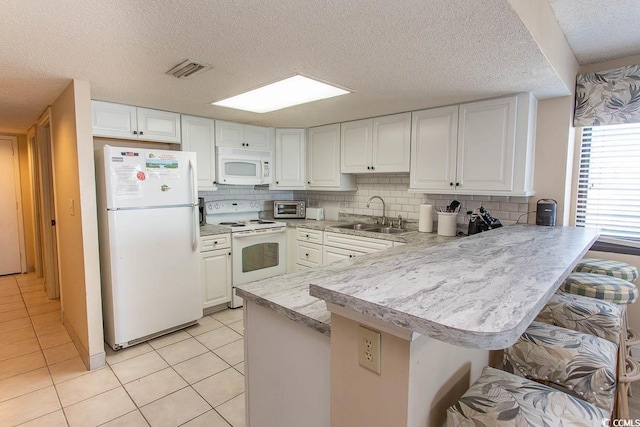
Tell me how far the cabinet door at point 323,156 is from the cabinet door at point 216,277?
4.67 feet

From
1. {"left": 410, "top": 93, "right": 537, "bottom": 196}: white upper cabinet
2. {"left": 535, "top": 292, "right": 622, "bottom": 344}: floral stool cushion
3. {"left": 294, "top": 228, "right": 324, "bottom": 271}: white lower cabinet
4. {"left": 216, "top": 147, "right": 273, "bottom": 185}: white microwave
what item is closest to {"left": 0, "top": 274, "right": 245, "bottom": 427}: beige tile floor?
{"left": 294, "top": 228, "right": 324, "bottom": 271}: white lower cabinet

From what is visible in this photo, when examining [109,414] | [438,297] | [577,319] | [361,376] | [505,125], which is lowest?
[109,414]

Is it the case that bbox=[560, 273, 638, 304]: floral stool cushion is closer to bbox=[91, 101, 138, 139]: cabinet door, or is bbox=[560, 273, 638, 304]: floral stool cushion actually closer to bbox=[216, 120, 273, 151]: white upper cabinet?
bbox=[216, 120, 273, 151]: white upper cabinet

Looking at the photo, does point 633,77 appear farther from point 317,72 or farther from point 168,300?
point 168,300

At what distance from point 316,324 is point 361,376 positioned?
0.86 feet

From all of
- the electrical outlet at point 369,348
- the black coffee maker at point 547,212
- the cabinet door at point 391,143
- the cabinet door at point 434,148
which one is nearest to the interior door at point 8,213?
the cabinet door at point 391,143

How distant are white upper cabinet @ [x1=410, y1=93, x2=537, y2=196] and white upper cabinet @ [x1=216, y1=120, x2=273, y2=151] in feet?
6.04

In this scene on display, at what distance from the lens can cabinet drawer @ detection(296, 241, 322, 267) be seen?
382 cm

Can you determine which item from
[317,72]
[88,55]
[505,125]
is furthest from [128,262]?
[505,125]

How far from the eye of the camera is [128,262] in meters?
2.73

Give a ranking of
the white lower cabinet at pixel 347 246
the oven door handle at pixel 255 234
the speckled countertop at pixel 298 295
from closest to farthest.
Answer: the speckled countertop at pixel 298 295
the white lower cabinet at pixel 347 246
the oven door handle at pixel 255 234

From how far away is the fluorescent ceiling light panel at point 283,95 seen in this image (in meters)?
2.39

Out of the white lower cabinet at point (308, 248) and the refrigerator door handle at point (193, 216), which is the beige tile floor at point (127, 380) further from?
the white lower cabinet at point (308, 248)

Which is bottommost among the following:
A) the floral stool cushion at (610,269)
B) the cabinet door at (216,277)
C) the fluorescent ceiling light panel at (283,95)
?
the cabinet door at (216,277)
